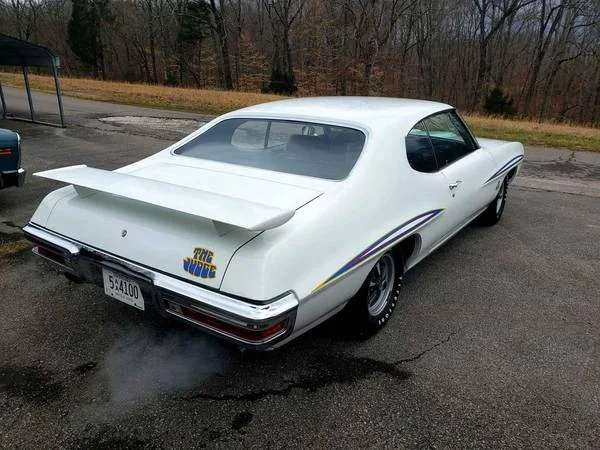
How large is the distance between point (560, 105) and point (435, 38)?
12.5 m

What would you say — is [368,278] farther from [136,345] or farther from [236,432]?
[136,345]

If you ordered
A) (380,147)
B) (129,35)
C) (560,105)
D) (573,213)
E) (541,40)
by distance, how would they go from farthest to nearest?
(129,35)
(560,105)
(541,40)
(573,213)
(380,147)

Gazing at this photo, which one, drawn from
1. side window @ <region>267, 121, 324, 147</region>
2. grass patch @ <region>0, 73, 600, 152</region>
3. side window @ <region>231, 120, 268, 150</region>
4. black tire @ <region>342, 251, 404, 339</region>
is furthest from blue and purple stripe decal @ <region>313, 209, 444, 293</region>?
grass patch @ <region>0, 73, 600, 152</region>

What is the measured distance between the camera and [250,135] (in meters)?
3.30

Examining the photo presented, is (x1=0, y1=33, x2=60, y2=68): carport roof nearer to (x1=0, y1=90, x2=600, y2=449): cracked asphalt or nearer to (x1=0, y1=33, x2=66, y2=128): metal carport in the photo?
(x1=0, y1=33, x2=66, y2=128): metal carport

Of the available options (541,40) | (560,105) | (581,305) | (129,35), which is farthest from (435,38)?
(581,305)

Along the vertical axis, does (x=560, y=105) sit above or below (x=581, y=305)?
below

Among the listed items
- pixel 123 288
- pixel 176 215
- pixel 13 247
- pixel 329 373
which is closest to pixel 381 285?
pixel 329 373

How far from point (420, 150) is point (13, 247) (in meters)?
3.63

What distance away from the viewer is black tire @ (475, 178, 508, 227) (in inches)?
190

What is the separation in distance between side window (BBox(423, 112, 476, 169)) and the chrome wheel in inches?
39.4

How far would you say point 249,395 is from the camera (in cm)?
232

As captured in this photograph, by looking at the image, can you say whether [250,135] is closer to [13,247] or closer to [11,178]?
[13,247]

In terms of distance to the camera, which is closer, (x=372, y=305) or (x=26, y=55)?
(x=372, y=305)
